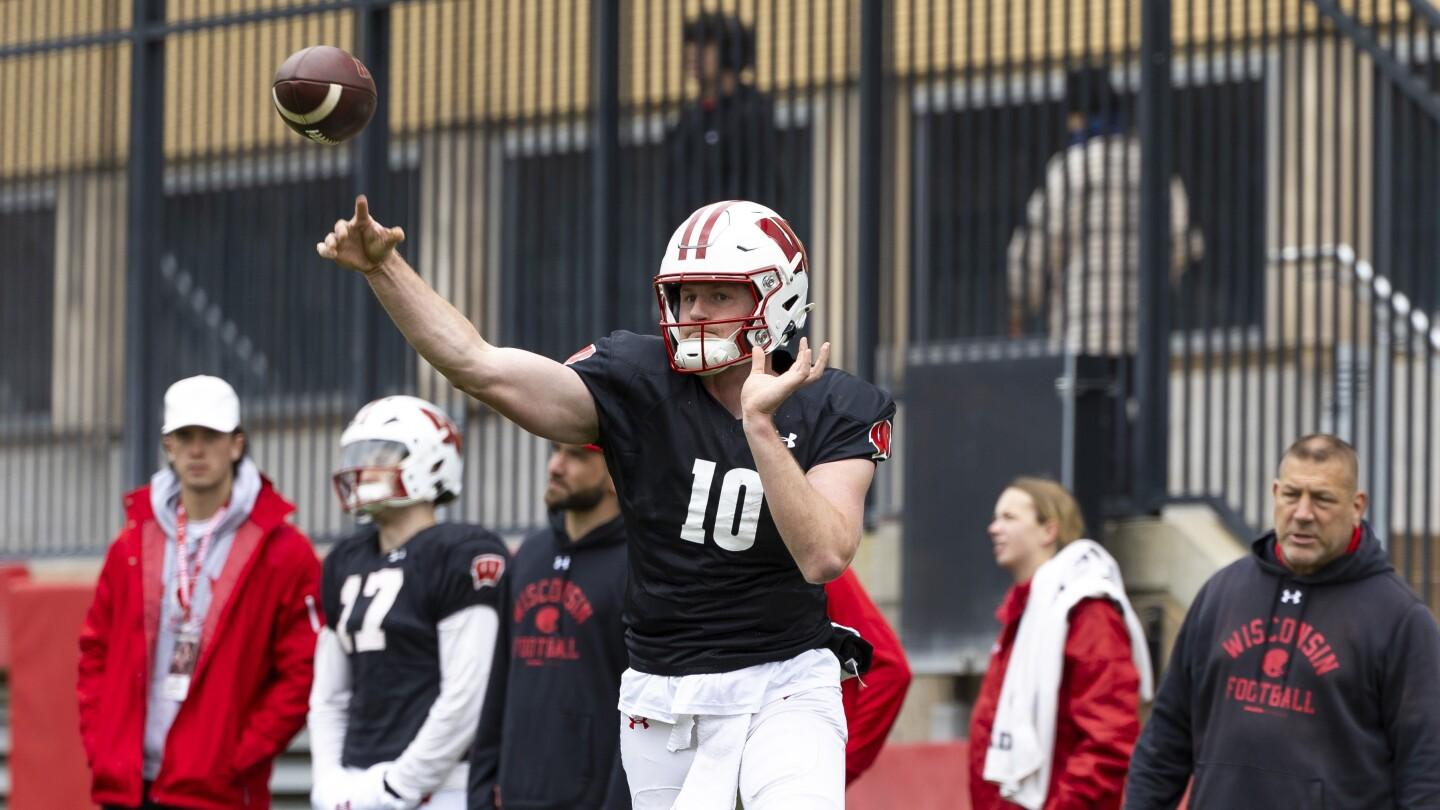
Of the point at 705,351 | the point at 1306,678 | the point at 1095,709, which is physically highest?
the point at 705,351

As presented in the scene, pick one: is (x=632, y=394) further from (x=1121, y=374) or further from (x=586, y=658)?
(x=1121, y=374)

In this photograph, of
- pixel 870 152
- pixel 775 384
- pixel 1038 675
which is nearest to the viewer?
pixel 775 384

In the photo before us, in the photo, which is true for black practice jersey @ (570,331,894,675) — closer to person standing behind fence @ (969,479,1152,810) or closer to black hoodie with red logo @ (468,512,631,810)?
black hoodie with red logo @ (468,512,631,810)

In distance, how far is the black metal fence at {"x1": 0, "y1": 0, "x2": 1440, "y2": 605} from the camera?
9320 millimetres

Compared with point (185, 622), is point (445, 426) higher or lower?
higher

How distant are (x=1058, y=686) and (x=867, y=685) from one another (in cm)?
97

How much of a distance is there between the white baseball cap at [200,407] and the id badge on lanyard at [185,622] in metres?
0.34

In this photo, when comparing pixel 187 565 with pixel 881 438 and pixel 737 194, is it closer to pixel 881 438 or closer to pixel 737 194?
pixel 737 194

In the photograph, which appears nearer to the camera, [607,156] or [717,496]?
[717,496]

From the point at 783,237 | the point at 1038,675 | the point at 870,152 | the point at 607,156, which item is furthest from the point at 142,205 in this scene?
the point at 783,237

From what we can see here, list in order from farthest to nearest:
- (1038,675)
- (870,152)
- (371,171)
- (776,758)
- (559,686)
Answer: (371,171)
(870,152)
(1038,675)
(559,686)
(776,758)

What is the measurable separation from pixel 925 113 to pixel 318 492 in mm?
3581

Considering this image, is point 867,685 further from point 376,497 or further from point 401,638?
point 376,497

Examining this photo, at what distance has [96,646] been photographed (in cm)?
850
